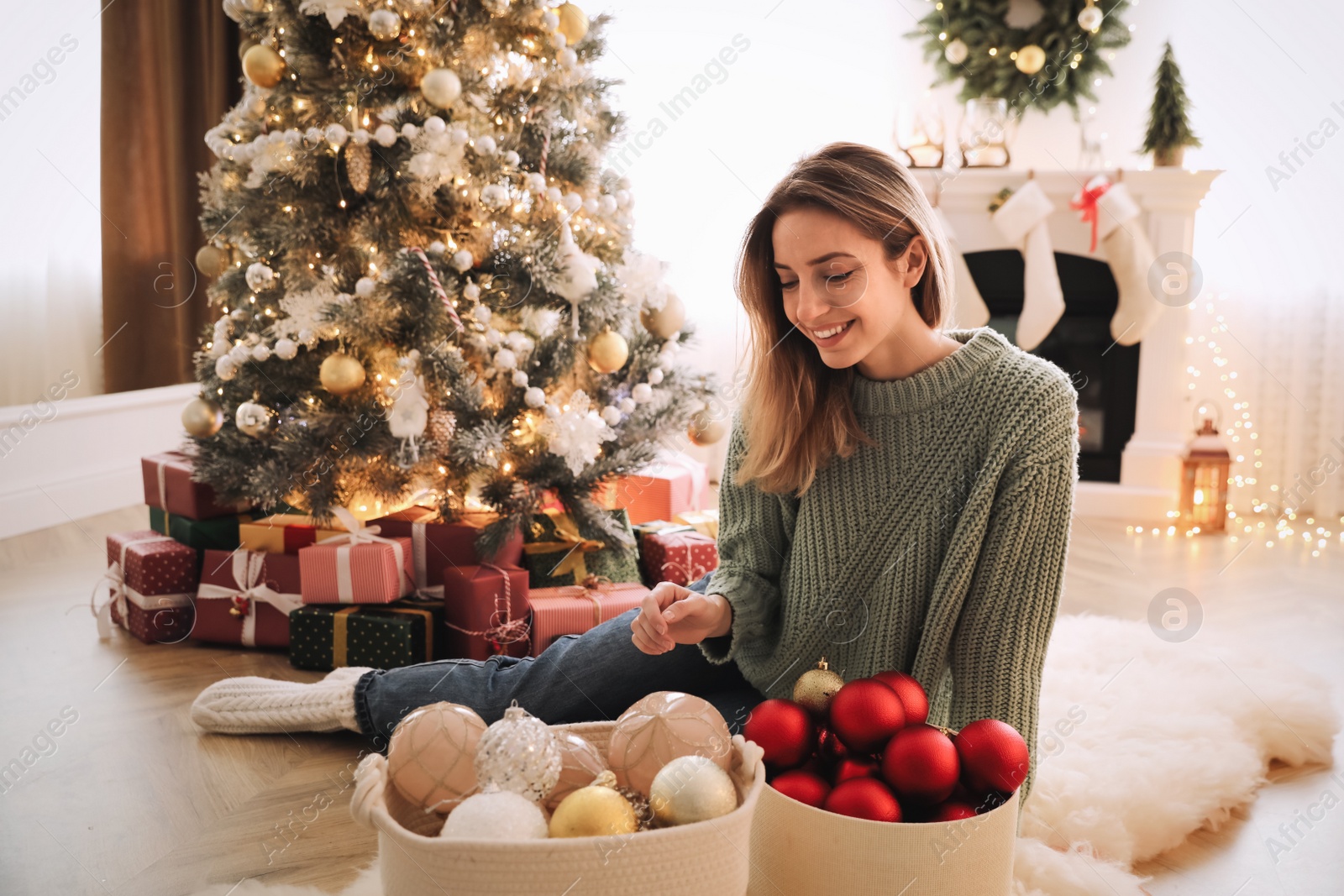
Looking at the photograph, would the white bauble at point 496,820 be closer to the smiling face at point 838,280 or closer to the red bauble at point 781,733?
the red bauble at point 781,733

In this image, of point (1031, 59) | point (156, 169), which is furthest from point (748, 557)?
point (156, 169)

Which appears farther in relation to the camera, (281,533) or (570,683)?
(281,533)

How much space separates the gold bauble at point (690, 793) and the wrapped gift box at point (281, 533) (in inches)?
56.7

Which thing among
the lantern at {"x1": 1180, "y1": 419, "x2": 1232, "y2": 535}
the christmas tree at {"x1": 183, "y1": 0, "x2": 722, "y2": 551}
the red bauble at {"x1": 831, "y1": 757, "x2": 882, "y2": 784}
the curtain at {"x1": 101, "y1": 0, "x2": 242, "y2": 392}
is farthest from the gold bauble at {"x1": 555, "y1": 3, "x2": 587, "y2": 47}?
the lantern at {"x1": 1180, "y1": 419, "x2": 1232, "y2": 535}

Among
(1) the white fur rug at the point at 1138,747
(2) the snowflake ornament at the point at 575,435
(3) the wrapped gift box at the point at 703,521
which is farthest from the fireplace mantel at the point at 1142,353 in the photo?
(2) the snowflake ornament at the point at 575,435

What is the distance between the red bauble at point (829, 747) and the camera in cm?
97

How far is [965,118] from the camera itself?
134 inches

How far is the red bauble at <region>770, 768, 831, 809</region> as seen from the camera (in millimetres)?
896

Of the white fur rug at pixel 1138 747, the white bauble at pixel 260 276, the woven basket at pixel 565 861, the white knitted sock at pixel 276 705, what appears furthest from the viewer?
the white bauble at pixel 260 276

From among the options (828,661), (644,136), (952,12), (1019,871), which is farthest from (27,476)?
(952,12)

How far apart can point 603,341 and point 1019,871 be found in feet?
4.29

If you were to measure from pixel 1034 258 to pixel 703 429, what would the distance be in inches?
64.2

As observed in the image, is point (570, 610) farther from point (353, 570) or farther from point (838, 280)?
point (838, 280)

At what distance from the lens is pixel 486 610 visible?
6.26ft
